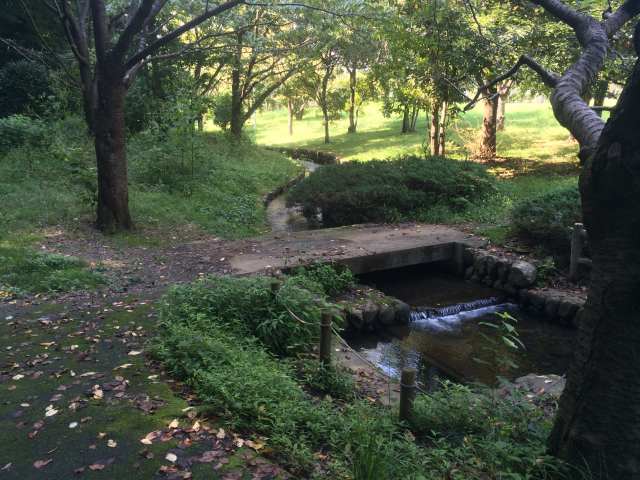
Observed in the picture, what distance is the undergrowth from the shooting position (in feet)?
12.2

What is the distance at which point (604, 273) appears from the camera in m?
3.29

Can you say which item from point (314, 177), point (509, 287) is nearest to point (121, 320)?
point (509, 287)

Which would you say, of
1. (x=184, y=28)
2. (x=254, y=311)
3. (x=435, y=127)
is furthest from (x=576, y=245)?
(x=435, y=127)

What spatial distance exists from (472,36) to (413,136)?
55.8 feet

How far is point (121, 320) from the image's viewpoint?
22.2 ft

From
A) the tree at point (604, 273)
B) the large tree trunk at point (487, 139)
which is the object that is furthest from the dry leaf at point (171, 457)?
the large tree trunk at point (487, 139)

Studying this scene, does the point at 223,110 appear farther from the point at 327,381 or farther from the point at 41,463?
the point at 41,463

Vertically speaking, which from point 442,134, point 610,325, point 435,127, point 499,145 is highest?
point 435,127

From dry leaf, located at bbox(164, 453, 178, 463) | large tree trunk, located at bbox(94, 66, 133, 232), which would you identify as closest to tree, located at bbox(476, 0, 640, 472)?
dry leaf, located at bbox(164, 453, 178, 463)

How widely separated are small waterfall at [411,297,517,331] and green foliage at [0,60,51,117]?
46.0 ft

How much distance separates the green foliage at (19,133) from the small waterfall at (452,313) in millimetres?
12228

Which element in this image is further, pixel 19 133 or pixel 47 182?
pixel 19 133

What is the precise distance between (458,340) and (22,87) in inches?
620

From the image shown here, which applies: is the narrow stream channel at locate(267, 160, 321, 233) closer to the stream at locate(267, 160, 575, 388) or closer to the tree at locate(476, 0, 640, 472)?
the stream at locate(267, 160, 575, 388)
